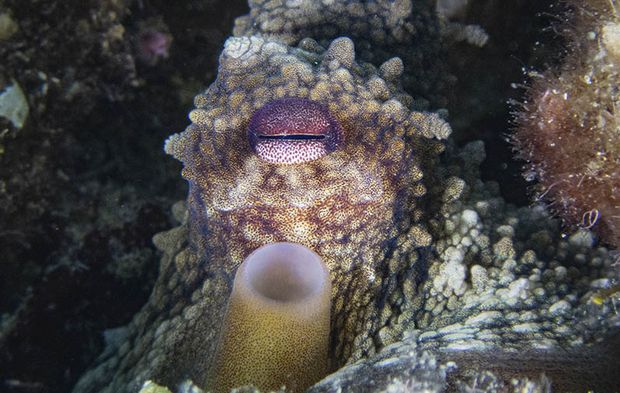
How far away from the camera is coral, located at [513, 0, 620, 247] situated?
260 centimetres

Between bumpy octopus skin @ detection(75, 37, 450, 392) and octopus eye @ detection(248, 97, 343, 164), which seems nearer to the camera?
octopus eye @ detection(248, 97, 343, 164)

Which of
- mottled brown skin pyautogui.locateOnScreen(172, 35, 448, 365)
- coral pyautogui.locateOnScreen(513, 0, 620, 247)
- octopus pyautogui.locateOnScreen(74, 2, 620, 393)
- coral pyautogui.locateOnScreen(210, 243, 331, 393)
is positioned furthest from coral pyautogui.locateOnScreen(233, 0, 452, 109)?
coral pyautogui.locateOnScreen(210, 243, 331, 393)

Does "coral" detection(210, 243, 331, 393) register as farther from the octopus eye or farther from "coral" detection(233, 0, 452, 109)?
"coral" detection(233, 0, 452, 109)

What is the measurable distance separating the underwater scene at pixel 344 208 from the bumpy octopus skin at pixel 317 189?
0.01 meters

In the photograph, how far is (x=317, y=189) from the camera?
9.45 ft

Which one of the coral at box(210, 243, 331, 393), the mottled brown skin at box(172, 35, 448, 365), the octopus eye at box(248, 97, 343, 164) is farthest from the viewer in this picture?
the mottled brown skin at box(172, 35, 448, 365)

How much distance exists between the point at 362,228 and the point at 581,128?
1.23 m

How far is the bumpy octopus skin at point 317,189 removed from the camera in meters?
2.88

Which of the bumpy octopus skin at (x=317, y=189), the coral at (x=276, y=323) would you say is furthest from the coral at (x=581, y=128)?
the coral at (x=276, y=323)

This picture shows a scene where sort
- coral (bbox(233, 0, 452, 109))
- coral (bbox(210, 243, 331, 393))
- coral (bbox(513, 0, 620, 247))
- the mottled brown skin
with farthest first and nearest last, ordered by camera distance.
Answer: coral (bbox(233, 0, 452, 109))
the mottled brown skin
coral (bbox(513, 0, 620, 247))
coral (bbox(210, 243, 331, 393))

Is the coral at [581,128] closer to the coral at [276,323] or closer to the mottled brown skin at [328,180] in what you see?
the mottled brown skin at [328,180]

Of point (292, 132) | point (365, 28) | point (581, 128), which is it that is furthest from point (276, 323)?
point (365, 28)

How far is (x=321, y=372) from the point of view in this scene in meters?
2.81

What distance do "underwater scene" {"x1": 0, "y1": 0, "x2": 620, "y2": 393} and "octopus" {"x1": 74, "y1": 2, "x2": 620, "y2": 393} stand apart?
1 centimetres
